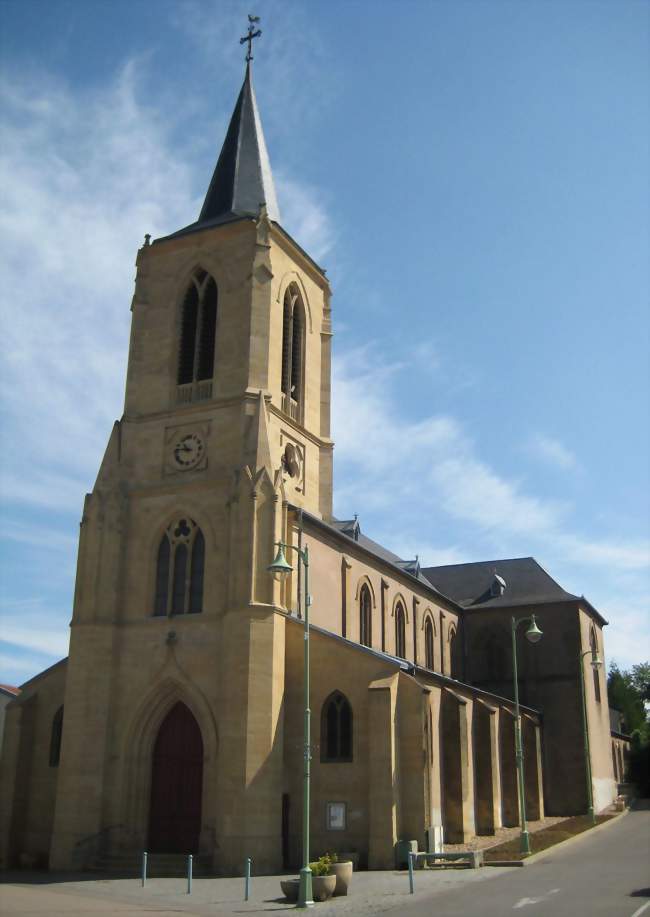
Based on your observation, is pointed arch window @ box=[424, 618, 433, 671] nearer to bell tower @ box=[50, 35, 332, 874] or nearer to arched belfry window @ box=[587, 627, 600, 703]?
arched belfry window @ box=[587, 627, 600, 703]

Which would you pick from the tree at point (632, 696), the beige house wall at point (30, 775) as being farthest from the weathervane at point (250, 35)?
the tree at point (632, 696)

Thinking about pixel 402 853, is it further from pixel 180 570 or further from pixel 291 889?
pixel 180 570

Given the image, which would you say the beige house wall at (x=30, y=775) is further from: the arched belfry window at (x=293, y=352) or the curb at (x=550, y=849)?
the curb at (x=550, y=849)

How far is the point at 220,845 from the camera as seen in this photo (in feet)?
98.3

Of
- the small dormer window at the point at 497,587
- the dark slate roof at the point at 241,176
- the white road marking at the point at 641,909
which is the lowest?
the white road marking at the point at 641,909

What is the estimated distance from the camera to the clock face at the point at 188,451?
3650cm

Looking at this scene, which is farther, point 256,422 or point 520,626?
point 520,626

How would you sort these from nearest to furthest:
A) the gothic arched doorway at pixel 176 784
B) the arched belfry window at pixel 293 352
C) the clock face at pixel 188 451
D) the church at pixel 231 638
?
the church at pixel 231 638
the gothic arched doorway at pixel 176 784
the clock face at pixel 188 451
the arched belfry window at pixel 293 352

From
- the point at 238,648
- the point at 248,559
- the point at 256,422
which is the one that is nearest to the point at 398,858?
the point at 238,648

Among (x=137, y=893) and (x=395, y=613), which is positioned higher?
(x=395, y=613)

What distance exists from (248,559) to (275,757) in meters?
6.76

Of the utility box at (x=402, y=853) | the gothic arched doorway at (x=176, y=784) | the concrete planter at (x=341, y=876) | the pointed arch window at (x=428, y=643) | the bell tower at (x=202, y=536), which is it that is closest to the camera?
the concrete planter at (x=341, y=876)

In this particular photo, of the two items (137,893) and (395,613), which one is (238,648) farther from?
(395,613)

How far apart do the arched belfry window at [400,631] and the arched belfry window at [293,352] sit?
1336 cm
